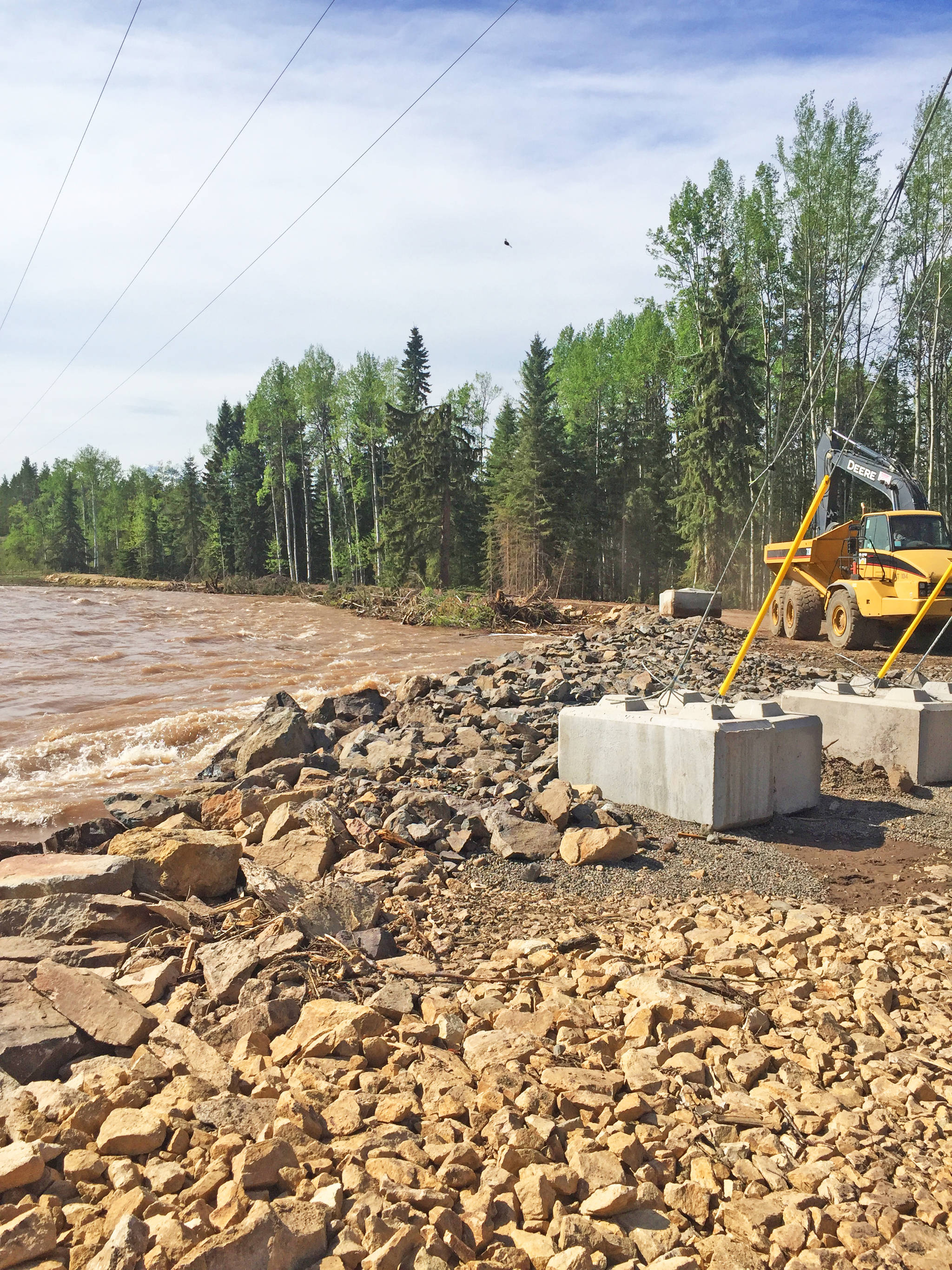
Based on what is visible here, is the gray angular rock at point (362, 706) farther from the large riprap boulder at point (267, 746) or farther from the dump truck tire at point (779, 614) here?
the dump truck tire at point (779, 614)

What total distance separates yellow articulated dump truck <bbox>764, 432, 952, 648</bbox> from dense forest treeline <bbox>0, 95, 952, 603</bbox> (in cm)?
406

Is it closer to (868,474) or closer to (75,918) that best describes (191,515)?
(868,474)

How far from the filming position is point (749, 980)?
3834 mm

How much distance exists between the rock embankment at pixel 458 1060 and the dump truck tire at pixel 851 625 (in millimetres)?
10260

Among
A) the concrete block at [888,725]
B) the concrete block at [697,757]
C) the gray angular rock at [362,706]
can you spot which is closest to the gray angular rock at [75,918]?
the concrete block at [697,757]

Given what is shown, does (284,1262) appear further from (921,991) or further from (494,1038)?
(921,991)

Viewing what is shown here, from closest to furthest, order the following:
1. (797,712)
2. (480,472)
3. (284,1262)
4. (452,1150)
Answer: (284,1262)
(452,1150)
(797,712)
(480,472)

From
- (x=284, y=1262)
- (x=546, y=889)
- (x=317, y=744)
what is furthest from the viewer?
(x=317, y=744)

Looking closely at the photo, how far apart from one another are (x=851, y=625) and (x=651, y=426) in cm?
2858

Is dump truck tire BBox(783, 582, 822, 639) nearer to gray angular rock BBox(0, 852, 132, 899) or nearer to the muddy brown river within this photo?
the muddy brown river

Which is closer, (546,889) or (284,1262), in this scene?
(284,1262)

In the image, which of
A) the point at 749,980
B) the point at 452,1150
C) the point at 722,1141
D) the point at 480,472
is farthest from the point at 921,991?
the point at 480,472

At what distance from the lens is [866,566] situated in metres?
14.3

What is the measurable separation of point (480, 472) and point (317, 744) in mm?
38626
